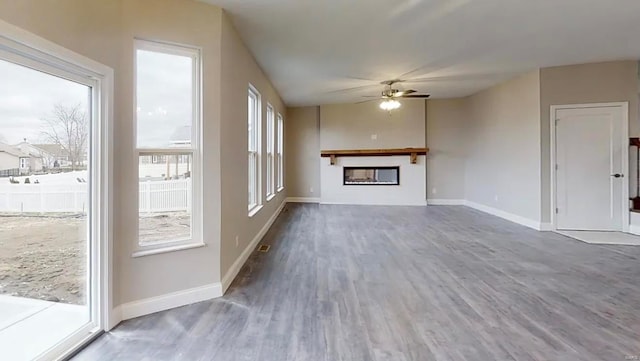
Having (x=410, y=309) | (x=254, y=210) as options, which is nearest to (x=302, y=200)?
(x=254, y=210)

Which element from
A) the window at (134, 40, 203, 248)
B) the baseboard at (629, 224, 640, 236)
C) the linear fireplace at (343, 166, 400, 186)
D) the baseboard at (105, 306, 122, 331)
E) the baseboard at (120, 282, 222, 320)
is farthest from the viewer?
the linear fireplace at (343, 166, 400, 186)

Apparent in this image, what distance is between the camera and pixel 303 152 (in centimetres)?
998

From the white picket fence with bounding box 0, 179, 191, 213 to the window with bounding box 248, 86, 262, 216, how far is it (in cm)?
218

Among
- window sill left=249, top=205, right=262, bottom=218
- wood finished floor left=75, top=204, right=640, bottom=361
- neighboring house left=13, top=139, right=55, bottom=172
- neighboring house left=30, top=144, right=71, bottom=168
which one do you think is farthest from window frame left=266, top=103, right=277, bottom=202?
neighboring house left=13, top=139, right=55, bottom=172

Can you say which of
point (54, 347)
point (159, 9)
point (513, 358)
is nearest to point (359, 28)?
point (159, 9)

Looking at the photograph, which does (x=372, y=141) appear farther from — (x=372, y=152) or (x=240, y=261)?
(x=240, y=261)

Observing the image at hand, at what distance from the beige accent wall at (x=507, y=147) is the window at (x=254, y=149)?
477cm

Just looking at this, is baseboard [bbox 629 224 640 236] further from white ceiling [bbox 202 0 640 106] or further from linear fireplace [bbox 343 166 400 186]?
linear fireplace [bbox 343 166 400 186]

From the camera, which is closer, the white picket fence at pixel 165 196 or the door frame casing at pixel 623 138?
the white picket fence at pixel 165 196

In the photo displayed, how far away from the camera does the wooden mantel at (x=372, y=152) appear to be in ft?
30.2

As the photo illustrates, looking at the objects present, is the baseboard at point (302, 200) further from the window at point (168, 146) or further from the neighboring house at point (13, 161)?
the neighboring house at point (13, 161)

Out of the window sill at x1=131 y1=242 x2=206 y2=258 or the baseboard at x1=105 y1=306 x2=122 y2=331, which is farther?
the window sill at x1=131 y1=242 x2=206 y2=258

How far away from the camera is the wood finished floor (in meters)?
2.17

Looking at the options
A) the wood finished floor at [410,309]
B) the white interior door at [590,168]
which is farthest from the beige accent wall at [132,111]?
the white interior door at [590,168]
